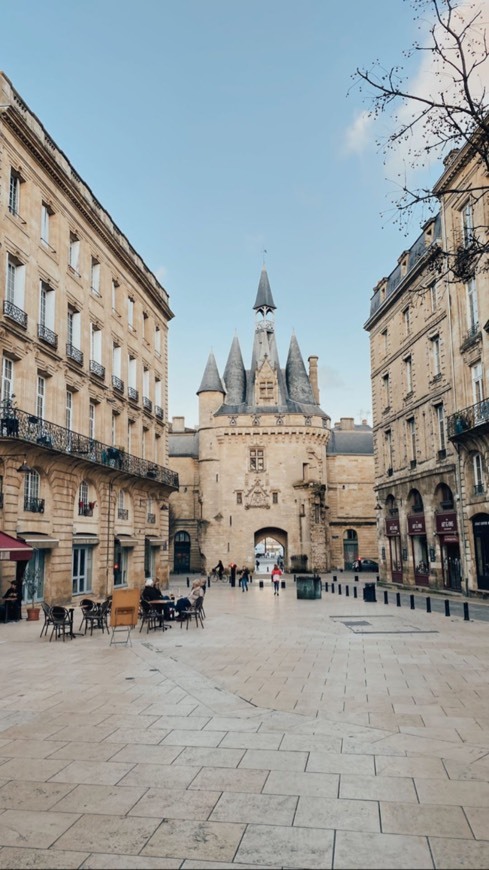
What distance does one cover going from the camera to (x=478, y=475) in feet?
82.8

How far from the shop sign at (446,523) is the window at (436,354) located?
6.27 m

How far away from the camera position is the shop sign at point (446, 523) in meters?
27.0

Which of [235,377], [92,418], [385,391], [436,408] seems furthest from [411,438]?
[235,377]

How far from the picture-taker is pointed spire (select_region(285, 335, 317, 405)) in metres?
61.1

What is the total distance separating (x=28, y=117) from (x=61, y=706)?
1957 cm

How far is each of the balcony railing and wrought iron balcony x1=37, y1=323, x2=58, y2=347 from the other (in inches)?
115

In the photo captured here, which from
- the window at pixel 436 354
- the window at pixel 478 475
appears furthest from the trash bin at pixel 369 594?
the window at pixel 436 354

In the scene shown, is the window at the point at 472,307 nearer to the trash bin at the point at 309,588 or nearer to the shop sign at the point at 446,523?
the shop sign at the point at 446,523

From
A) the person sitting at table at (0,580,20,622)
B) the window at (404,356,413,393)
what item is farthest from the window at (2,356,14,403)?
the window at (404,356,413,393)

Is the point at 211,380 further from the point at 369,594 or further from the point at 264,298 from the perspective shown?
the point at 369,594

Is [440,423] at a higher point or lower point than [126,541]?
higher

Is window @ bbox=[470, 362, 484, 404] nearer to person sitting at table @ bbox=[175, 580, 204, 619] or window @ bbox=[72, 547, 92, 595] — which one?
person sitting at table @ bbox=[175, 580, 204, 619]

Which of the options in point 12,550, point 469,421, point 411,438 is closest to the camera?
point 12,550

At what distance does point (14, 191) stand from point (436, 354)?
18.6 m
